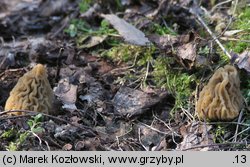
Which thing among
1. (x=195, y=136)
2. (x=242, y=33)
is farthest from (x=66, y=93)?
(x=242, y=33)

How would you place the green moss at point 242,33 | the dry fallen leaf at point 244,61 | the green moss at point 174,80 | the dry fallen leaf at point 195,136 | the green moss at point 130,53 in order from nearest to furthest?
the dry fallen leaf at point 195,136 < the dry fallen leaf at point 244,61 < the green moss at point 174,80 < the green moss at point 242,33 < the green moss at point 130,53

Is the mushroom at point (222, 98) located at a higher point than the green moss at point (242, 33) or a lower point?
lower

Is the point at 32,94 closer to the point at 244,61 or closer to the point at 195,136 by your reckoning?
the point at 195,136

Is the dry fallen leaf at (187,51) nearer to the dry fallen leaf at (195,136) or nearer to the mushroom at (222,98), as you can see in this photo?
the mushroom at (222,98)

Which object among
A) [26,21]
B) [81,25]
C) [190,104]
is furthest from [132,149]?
[26,21]

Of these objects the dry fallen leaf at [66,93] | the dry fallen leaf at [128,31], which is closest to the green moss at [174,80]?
the dry fallen leaf at [128,31]

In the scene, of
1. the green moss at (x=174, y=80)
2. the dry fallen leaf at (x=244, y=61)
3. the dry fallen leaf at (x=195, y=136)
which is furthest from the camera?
the green moss at (x=174, y=80)
